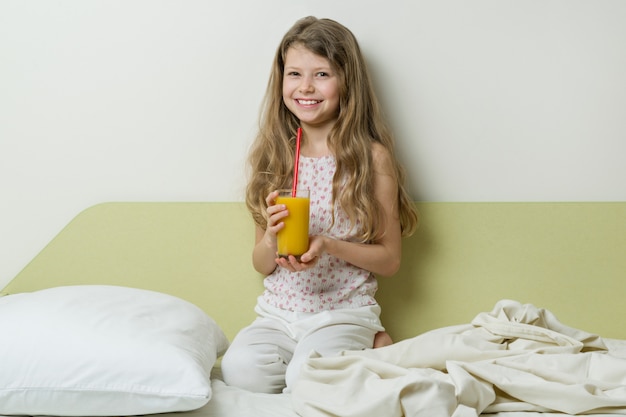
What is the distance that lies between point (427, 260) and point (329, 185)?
1.05 feet

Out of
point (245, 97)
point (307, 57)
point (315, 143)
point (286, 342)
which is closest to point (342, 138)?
point (315, 143)

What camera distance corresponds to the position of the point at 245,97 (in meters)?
1.90

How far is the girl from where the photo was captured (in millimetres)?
1645

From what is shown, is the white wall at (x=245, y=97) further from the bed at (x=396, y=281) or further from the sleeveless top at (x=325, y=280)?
the sleeveless top at (x=325, y=280)

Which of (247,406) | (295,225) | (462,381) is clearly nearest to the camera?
(462,381)

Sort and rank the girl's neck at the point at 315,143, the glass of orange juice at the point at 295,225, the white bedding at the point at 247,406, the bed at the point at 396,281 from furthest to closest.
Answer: the girl's neck at the point at 315,143
the glass of orange juice at the point at 295,225
the bed at the point at 396,281
the white bedding at the point at 247,406

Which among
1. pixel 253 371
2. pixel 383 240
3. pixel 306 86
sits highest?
pixel 306 86

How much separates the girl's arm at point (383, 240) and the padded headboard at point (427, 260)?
0.45 feet

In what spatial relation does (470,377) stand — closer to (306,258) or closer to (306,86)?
(306,258)

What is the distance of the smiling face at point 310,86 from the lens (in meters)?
1.72

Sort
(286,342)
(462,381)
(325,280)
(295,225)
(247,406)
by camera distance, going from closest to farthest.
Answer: (462,381) → (247,406) → (295,225) → (286,342) → (325,280)

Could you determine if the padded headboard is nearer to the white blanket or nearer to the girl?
the girl

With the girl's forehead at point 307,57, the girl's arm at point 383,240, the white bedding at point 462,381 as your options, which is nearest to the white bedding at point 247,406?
the white bedding at point 462,381

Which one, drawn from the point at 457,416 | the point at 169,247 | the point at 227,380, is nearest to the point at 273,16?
the point at 169,247
